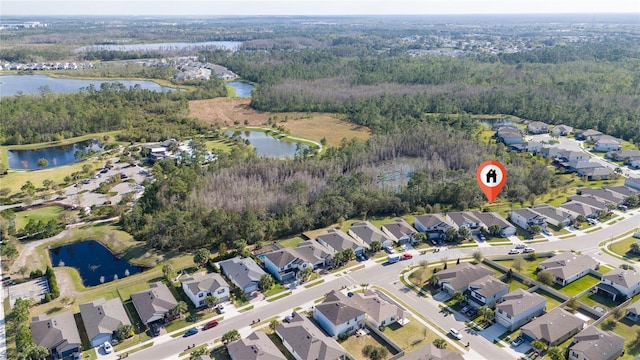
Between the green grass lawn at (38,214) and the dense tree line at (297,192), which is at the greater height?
the dense tree line at (297,192)

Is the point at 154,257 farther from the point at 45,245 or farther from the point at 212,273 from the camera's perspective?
the point at 45,245

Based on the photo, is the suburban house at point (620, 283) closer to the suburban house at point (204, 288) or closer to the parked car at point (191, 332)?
the suburban house at point (204, 288)

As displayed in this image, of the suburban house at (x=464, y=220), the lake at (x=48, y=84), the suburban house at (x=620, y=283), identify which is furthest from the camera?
the lake at (x=48, y=84)

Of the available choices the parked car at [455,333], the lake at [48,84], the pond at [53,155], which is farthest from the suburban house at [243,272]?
the lake at [48,84]

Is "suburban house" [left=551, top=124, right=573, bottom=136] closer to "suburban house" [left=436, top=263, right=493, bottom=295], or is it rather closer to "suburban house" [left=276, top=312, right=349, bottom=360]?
"suburban house" [left=436, top=263, right=493, bottom=295]

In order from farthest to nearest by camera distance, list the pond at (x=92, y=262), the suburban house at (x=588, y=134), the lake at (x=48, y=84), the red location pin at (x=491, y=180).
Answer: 1. the lake at (x=48, y=84)
2. the suburban house at (x=588, y=134)
3. the red location pin at (x=491, y=180)
4. the pond at (x=92, y=262)

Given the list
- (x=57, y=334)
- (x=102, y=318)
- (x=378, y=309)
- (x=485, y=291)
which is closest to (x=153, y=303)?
(x=102, y=318)
